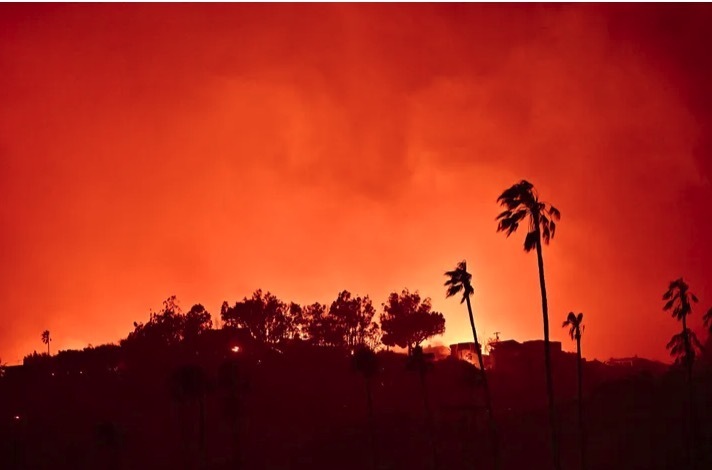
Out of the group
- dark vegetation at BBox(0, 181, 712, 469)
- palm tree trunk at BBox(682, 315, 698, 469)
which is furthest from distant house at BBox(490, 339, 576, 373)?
palm tree trunk at BBox(682, 315, 698, 469)

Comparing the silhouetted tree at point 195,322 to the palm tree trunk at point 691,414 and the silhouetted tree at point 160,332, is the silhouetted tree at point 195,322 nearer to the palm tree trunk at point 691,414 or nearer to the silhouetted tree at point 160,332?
the silhouetted tree at point 160,332

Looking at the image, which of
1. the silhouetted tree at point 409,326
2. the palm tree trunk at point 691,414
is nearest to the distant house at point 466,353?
Result: the silhouetted tree at point 409,326

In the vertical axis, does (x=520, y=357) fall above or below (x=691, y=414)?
above

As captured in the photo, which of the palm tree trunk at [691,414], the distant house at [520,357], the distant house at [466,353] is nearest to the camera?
the palm tree trunk at [691,414]

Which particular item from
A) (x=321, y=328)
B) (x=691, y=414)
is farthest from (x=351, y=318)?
(x=691, y=414)

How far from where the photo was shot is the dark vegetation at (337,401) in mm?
79562

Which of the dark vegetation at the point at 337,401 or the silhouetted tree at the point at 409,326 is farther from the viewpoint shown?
the silhouetted tree at the point at 409,326

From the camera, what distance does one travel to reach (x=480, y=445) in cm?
8750

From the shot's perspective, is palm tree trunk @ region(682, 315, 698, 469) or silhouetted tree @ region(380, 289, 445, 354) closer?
palm tree trunk @ region(682, 315, 698, 469)

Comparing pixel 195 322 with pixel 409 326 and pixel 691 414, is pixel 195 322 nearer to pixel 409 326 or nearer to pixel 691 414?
pixel 409 326

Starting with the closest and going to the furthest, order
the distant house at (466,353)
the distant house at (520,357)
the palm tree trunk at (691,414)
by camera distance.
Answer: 1. the palm tree trunk at (691,414)
2. the distant house at (520,357)
3. the distant house at (466,353)

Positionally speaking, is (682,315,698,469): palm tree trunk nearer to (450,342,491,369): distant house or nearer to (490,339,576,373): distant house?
A: (490,339,576,373): distant house

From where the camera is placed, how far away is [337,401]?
118 metres

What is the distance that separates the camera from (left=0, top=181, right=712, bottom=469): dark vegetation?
7956 cm
